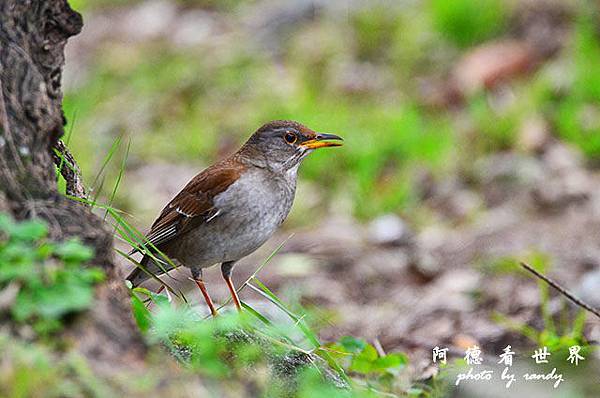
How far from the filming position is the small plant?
3016mm

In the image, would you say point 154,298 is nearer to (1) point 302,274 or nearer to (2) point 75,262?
(2) point 75,262

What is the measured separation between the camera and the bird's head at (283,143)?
19.2 ft

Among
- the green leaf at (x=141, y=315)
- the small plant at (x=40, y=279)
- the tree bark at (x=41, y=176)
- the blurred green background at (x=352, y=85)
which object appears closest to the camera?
the small plant at (x=40, y=279)

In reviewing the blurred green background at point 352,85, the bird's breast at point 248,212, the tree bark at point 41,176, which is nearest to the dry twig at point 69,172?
the tree bark at point 41,176

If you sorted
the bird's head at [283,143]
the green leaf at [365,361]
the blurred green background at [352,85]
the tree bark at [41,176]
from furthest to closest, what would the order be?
the blurred green background at [352,85], the bird's head at [283,143], the green leaf at [365,361], the tree bark at [41,176]

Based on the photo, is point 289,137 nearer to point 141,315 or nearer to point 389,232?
point 141,315

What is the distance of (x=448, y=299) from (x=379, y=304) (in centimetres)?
59

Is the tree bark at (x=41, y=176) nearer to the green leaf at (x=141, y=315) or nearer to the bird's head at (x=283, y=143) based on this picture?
the green leaf at (x=141, y=315)

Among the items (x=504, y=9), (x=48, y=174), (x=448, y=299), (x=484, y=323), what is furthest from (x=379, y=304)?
(x=504, y=9)

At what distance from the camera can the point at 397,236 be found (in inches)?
338

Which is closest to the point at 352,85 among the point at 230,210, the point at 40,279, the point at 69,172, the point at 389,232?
the point at 389,232

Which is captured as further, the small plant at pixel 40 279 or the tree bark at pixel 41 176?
the tree bark at pixel 41 176

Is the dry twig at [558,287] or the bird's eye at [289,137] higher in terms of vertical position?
the bird's eye at [289,137]

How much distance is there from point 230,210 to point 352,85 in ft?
19.9
